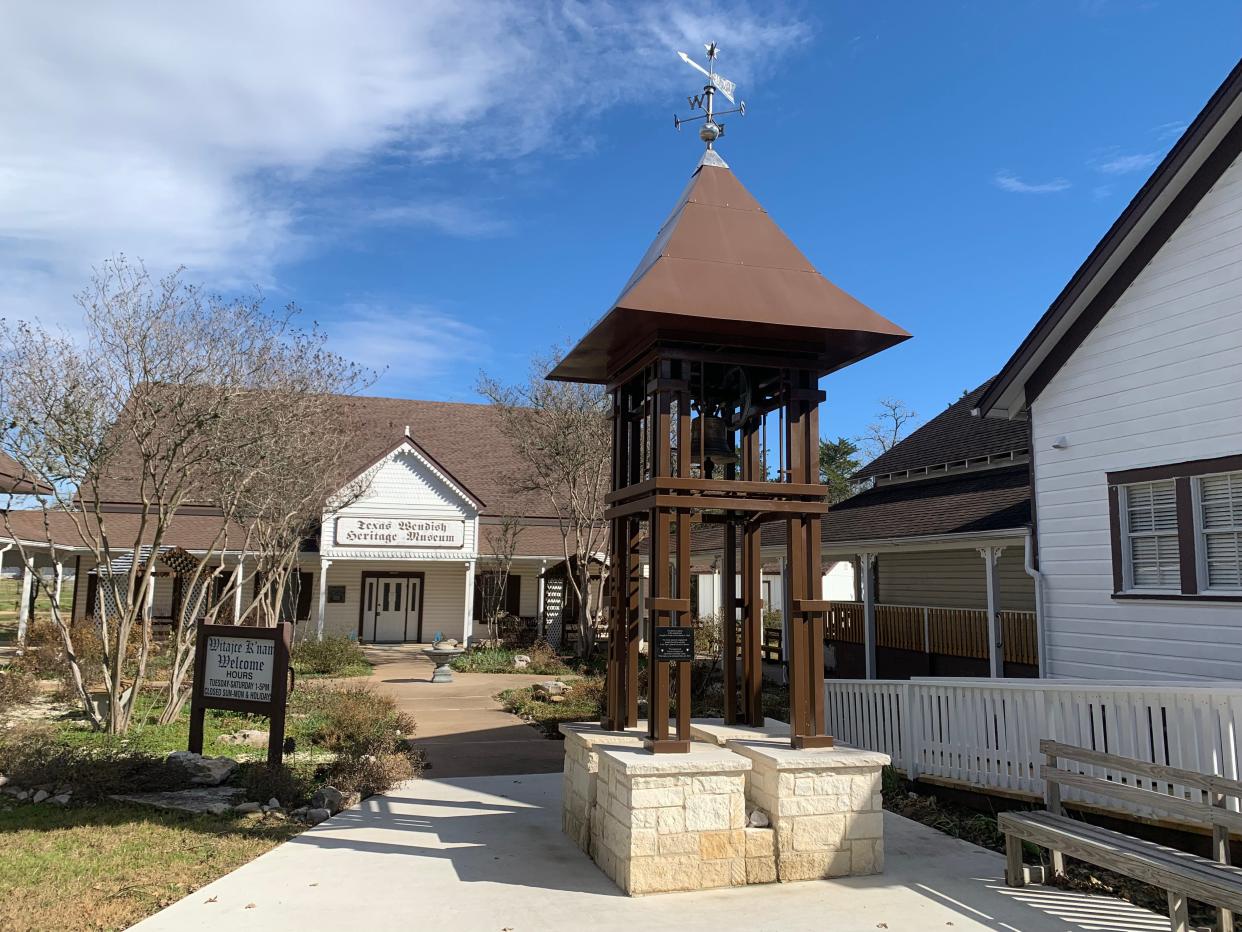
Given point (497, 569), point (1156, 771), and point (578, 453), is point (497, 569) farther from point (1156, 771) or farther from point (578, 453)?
point (1156, 771)

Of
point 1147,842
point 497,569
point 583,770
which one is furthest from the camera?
point 497,569

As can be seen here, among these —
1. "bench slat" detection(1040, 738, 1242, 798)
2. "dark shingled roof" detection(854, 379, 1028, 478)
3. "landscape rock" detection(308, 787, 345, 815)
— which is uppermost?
"dark shingled roof" detection(854, 379, 1028, 478)

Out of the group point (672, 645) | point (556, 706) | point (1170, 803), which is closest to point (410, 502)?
point (556, 706)

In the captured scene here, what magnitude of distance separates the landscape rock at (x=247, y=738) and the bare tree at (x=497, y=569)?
13.1 metres

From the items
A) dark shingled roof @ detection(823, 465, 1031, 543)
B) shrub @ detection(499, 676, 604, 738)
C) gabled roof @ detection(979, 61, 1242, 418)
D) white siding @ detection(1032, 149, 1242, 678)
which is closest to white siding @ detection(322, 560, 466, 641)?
shrub @ detection(499, 676, 604, 738)

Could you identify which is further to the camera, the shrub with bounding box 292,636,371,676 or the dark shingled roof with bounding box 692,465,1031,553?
the shrub with bounding box 292,636,371,676

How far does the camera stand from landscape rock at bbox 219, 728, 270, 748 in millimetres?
→ 10781

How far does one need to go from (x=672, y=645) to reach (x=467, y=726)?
7.67 meters

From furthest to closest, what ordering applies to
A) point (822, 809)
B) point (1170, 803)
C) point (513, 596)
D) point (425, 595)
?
point (513, 596), point (425, 595), point (822, 809), point (1170, 803)

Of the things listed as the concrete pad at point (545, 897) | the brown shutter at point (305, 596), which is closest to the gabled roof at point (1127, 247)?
the concrete pad at point (545, 897)

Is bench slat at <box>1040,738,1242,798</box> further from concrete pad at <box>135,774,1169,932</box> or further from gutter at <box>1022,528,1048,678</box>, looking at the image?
gutter at <box>1022,528,1048,678</box>

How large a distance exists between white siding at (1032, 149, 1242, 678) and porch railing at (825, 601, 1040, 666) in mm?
2602

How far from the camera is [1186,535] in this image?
28.3 feet

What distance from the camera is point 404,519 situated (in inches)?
977
